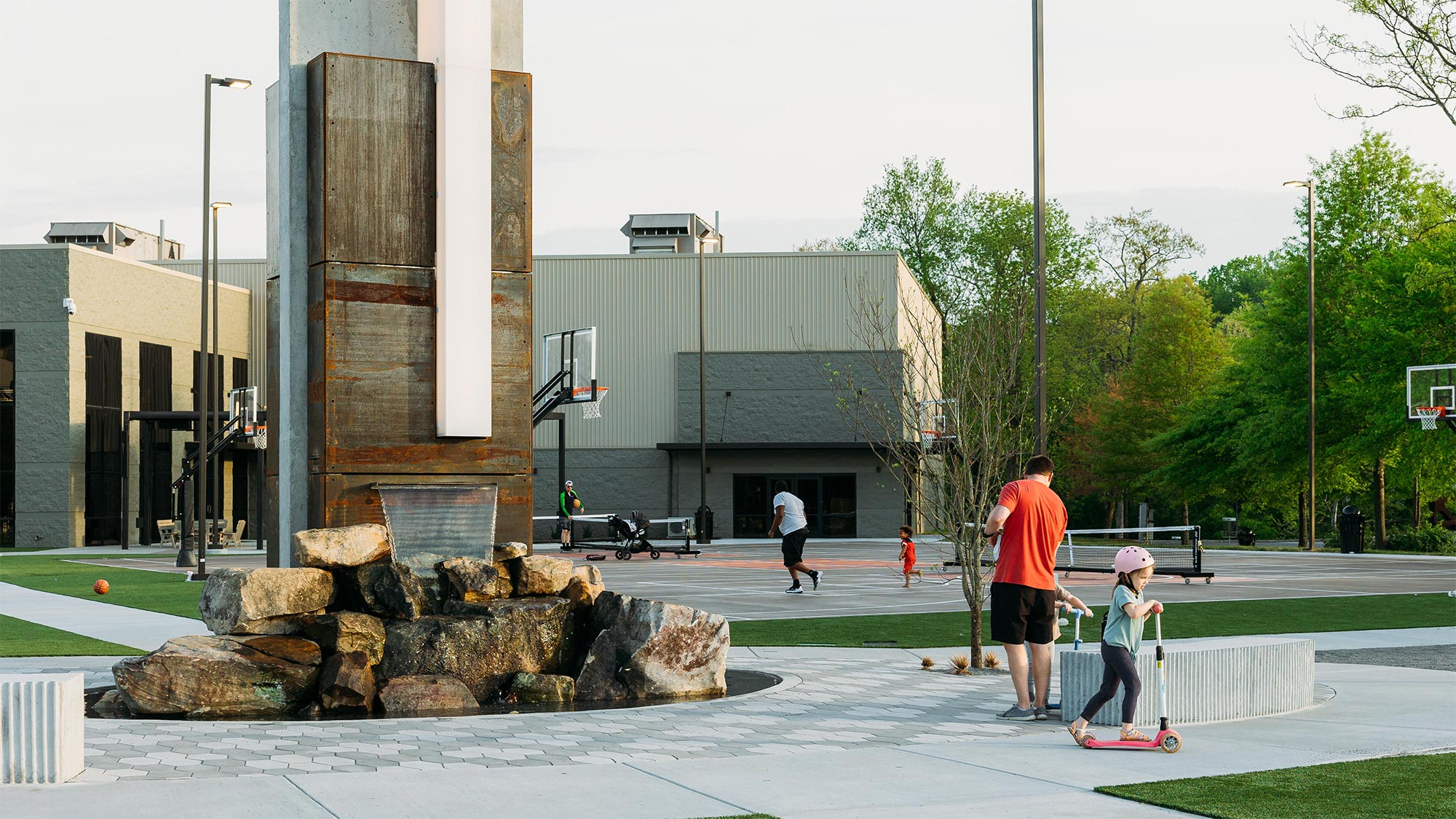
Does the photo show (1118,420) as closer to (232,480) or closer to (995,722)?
(232,480)

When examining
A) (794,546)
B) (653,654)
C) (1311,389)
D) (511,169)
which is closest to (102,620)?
(511,169)

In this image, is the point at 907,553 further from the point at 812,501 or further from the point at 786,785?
the point at 812,501

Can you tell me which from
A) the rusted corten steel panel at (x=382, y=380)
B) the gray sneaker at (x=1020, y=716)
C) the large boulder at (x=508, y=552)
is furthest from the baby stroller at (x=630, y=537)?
the gray sneaker at (x=1020, y=716)

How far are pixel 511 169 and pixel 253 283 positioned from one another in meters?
48.4

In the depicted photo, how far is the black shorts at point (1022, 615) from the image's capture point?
9.88m

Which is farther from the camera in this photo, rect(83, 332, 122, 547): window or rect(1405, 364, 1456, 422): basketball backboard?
rect(83, 332, 122, 547): window

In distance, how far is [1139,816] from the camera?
6719 millimetres

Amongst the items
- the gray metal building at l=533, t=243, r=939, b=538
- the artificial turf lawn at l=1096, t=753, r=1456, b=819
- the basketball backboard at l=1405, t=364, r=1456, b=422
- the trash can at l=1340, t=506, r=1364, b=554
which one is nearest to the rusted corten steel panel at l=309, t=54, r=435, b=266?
the artificial turf lawn at l=1096, t=753, r=1456, b=819

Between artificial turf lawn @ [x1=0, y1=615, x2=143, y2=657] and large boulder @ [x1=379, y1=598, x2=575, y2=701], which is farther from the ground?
large boulder @ [x1=379, y1=598, x2=575, y2=701]

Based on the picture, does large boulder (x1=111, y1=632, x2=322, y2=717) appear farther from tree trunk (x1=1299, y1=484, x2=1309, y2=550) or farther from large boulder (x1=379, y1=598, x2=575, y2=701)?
tree trunk (x1=1299, y1=484, x2=1309, y2=550)

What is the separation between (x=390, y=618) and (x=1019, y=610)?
193 inches

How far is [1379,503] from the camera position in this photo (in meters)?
46.8

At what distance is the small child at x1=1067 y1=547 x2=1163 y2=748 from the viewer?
8.71 m

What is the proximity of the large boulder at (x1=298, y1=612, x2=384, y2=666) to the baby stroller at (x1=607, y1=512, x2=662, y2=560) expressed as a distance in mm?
24777
